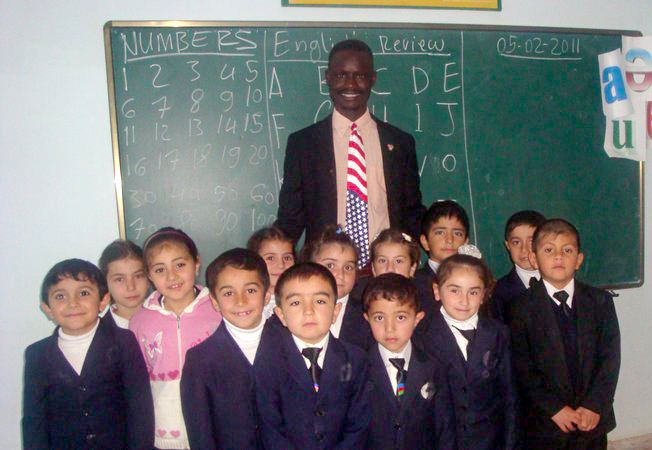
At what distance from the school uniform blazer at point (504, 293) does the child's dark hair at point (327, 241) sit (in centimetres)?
69

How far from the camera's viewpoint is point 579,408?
2064mm

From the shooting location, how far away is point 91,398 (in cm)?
177

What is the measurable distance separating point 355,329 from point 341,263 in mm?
274

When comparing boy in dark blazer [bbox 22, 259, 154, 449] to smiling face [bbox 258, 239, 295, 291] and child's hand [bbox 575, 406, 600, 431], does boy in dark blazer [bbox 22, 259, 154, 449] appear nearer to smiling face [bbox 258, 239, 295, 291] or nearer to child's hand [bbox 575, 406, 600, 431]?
smiling face [bbox 258, 239, 295, 291]

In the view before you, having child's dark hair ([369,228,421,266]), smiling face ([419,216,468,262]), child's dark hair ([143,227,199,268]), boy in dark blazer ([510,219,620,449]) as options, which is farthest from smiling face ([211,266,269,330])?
boy in dark blazer ([510,219,620,449])

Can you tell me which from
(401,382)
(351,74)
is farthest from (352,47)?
(401,382)

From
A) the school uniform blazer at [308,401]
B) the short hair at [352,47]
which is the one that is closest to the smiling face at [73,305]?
the school uniform blazer at [308,401]

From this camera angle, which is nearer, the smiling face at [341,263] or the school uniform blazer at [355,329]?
the school uniform blazer at [355,329]

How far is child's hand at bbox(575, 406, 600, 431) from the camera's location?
2.05 metres

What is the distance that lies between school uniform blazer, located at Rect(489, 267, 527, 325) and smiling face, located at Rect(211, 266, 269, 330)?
108cm

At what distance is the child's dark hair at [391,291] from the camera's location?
1.85 metres

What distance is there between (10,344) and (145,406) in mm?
1133

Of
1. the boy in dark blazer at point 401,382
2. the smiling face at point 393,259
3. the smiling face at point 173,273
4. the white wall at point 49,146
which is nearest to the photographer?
the boy in dark blazer at point 401,382

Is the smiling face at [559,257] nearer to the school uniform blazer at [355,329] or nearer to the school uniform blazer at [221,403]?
the school uniform blazer at [355,329]
